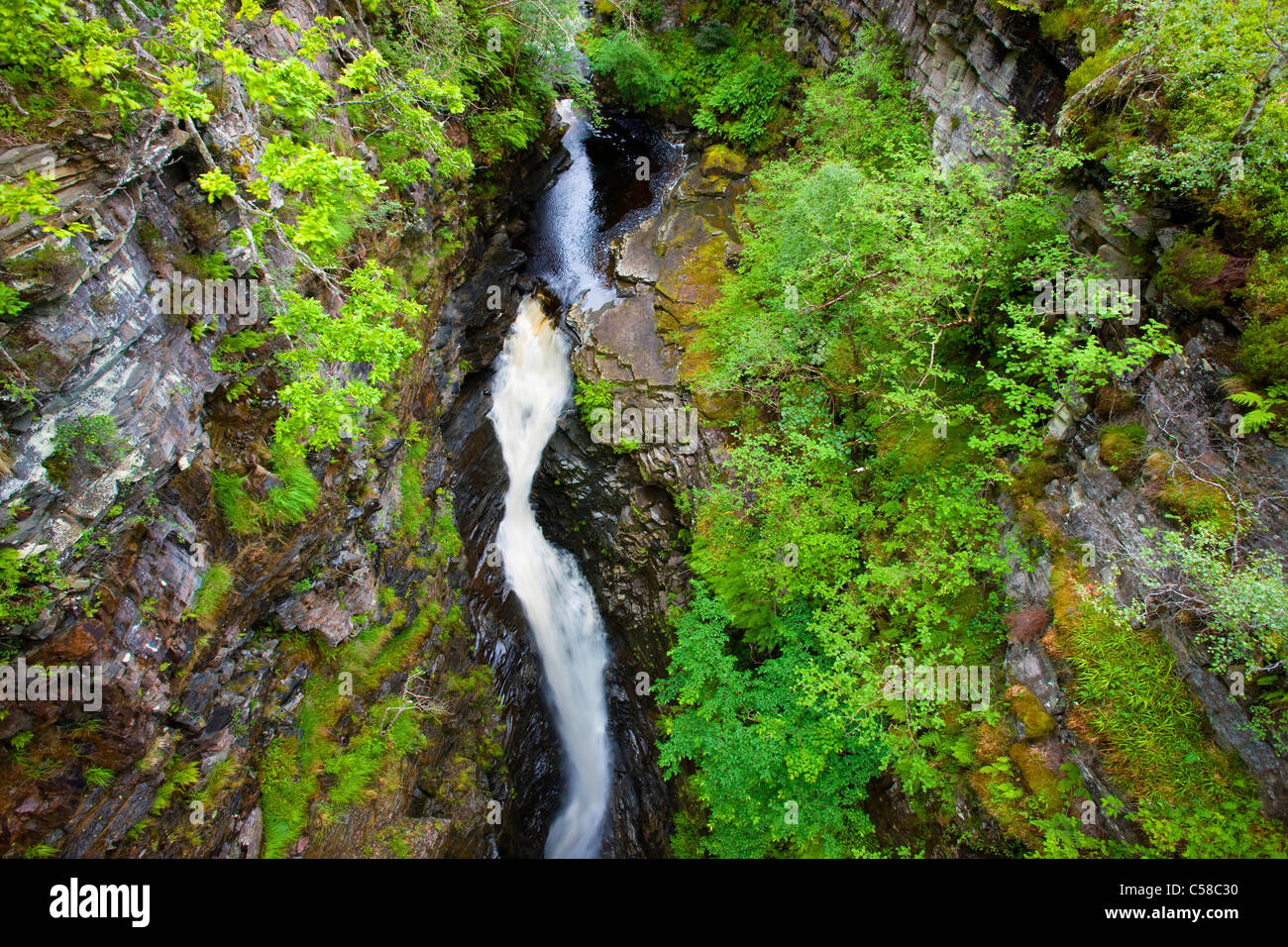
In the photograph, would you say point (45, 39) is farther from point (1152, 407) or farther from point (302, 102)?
point (1152, 407)

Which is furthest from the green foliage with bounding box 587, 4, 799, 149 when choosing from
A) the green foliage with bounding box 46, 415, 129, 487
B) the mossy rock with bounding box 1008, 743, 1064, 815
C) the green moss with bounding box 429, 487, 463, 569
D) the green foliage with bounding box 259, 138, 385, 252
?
the green foliage with bounding box 46, 415, 129, 487

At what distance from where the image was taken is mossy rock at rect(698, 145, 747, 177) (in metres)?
17.7

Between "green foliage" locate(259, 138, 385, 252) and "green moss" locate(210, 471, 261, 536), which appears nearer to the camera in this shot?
"green foliage" locate(259, 138, 385, 252)

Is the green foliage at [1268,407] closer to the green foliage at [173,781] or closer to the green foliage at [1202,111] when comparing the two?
the green foliage at [1202,111]

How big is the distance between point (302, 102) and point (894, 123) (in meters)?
12.0

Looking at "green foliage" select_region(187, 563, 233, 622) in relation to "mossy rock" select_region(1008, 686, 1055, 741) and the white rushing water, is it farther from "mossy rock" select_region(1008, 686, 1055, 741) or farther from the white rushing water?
"mossy rock" select_region(1008, 686, 1055, 741)

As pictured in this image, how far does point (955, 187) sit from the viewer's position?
9328 mm

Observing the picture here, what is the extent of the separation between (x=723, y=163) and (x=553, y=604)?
14.7 metres

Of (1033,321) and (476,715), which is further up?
(1033,321)

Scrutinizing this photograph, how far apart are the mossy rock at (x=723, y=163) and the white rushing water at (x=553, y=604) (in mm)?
7079

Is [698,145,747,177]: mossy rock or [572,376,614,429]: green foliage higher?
[698,145,747,177]: mossy rock

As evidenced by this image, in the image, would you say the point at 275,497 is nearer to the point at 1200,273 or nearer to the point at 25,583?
the point at 25,583

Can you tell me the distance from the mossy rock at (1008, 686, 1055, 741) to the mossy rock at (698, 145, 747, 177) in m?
16.0
